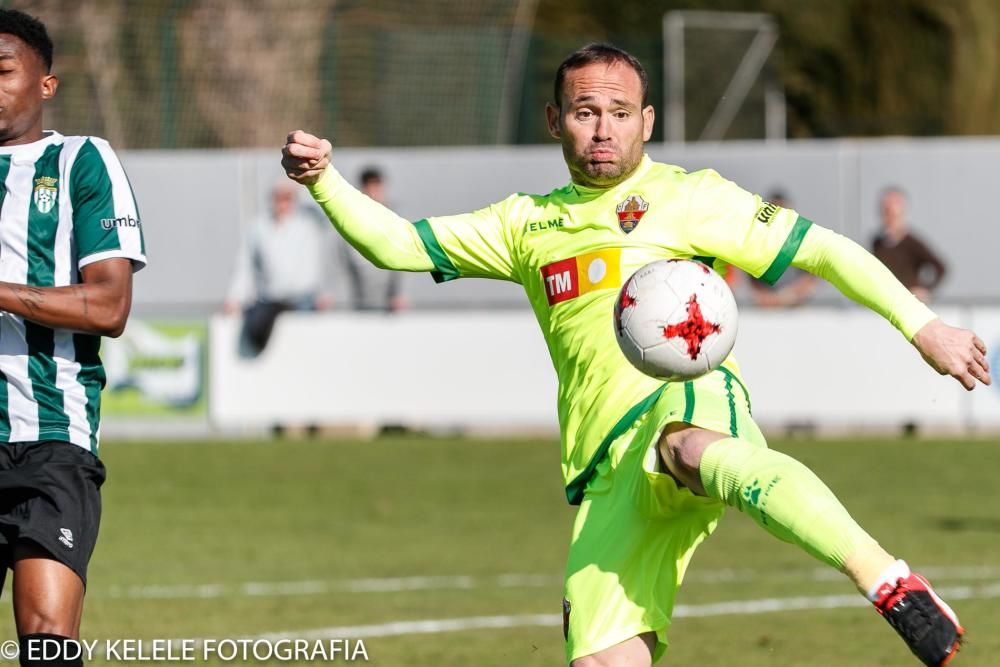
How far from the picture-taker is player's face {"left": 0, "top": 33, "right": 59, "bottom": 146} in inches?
200

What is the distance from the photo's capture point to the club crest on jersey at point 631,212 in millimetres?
5328

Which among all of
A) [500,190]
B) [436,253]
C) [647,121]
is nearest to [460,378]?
[500,190]

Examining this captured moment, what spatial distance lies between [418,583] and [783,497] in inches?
215

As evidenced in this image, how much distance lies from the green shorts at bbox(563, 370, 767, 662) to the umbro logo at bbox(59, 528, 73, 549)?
4.65 ft

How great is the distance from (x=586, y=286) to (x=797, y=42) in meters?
35.7

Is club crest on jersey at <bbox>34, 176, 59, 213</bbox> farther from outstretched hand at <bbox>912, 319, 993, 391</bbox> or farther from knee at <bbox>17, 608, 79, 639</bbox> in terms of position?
outstretched hand at <bbox>912, 319, 993, 391</bbox>

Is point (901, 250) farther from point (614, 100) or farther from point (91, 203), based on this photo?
point (91, 203)

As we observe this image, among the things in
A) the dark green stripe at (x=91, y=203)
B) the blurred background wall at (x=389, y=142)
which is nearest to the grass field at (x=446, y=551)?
the blurred background wall at (x=389, y=142)

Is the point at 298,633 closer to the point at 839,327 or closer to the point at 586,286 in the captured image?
the point at 586,286

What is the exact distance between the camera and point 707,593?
9.49 m

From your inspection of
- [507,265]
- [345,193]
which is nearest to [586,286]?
[507,265]

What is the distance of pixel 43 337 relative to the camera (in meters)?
5.10

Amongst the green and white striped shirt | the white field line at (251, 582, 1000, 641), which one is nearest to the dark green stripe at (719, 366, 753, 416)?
the green and white striped shirt

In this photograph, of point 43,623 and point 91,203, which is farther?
point 91,203
